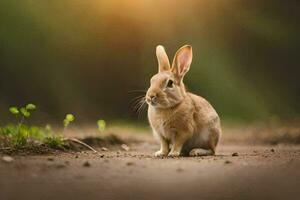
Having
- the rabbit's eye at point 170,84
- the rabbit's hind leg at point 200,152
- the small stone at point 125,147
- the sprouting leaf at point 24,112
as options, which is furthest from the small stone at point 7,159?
the small stone at point 125,147

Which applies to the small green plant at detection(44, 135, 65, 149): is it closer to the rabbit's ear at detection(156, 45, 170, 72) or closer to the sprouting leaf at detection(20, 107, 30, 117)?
the sprouting leaf at detection(20, 107, 30, 117)

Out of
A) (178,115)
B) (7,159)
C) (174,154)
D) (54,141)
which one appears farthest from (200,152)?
(7,159)

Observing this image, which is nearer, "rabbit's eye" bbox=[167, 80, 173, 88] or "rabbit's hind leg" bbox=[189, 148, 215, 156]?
"rabbit's eye" bbox=[167, 80, 173, 88]

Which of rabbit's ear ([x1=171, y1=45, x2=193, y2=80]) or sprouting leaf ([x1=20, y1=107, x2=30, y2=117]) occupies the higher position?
rabbit's ear ([x1=171, y1=45, x2=193, y2=80])

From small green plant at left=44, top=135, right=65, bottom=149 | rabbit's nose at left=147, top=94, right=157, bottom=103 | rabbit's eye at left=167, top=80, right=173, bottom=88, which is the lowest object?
small green plant at left=44, top=135, right=65, bottom=149

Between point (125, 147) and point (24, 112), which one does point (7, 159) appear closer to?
point (24, 112)

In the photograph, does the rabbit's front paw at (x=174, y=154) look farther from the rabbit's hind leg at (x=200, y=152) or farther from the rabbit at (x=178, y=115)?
the rabbit's hind leg at (x=200, y=152)

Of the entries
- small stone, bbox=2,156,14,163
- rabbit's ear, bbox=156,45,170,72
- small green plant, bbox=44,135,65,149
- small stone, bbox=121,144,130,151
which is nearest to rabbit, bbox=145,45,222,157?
rabbit's ear, bbox=156,45,170,72

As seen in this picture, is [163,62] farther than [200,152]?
Yes

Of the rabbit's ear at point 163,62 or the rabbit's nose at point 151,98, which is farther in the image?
the rabbit's ear at point 163,62
